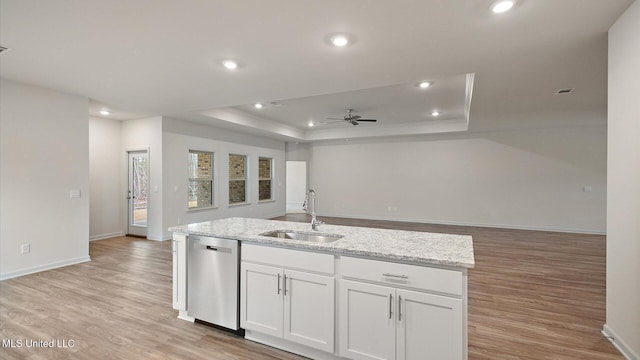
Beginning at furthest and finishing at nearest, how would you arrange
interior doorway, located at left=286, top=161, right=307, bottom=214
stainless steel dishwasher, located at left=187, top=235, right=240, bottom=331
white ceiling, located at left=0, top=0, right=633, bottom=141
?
1. interior doorway, located at left=286, top=161, right=307, bottom=214
2. stainless steel dishwasher, located at left=187, top=235, right=240, bottom=331
3. white ceiling, located at left=0, top=0, right=633, bottom=141

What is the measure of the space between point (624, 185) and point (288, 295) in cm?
274

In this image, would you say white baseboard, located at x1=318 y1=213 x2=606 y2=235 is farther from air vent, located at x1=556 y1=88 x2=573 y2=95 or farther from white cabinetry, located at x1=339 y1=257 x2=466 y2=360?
white cabinetry, located at x1=339 y1=257 x2=466 y2=360

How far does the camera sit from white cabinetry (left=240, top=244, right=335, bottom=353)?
2152 millimetres

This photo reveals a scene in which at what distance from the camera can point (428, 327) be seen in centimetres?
184

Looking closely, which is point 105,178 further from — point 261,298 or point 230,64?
point 261,298

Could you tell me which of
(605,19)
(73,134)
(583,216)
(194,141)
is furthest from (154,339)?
(583,216)

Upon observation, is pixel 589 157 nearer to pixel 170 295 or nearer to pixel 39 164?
pixel 170 295

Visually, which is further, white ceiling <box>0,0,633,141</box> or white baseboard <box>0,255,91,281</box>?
white baseboard <box>0,255,91,281</box>

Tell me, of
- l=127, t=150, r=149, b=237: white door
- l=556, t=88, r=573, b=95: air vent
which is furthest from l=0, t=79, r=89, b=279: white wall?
l=556, t=88, r=573, b=95: air vent

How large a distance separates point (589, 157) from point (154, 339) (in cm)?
937

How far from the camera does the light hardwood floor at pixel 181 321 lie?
236cm

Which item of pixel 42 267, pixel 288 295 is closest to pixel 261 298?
pixel 288 295

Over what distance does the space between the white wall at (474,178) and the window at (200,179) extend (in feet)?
12.9

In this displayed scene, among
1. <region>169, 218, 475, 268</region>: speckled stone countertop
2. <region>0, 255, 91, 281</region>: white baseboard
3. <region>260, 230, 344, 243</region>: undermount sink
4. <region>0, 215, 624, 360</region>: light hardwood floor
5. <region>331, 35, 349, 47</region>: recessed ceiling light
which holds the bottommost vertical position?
<region>0, 215, 624, 360</region>: light hardwood floor
